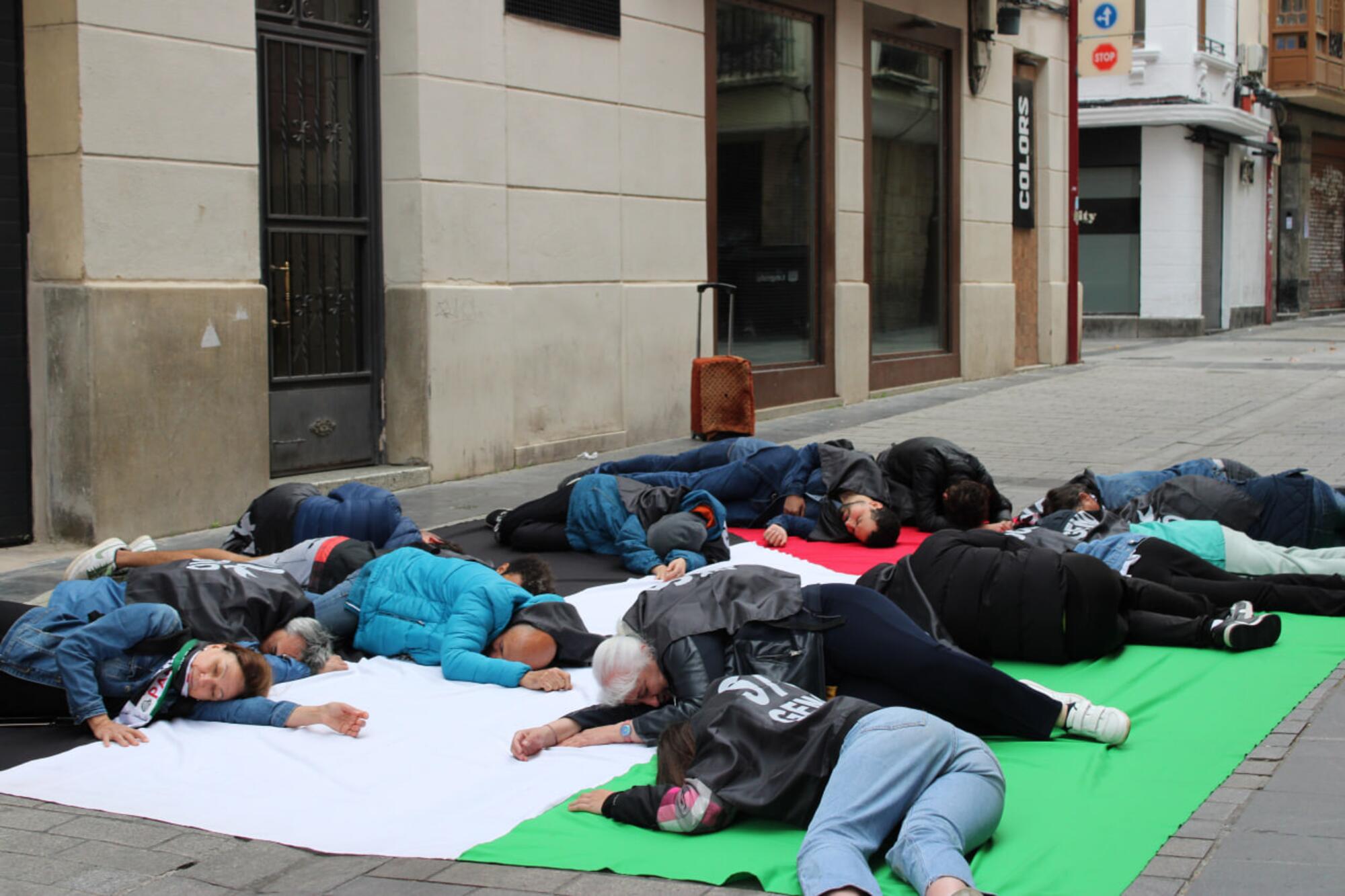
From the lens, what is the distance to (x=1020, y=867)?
156 inches

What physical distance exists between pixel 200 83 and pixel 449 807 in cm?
609

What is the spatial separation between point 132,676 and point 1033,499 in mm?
6277

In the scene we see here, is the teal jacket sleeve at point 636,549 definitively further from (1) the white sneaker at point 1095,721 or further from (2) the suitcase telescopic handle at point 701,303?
(2) the suitcase telescopic handle at point 701,303

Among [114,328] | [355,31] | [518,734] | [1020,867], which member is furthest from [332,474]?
[1020,867]

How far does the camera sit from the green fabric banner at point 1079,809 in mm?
3990

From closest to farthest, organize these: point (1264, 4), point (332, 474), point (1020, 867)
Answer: point (1020, 867) < point (332, 474) < point (1264, 4)

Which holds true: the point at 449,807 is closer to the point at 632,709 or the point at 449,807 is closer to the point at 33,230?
the point at 632,709

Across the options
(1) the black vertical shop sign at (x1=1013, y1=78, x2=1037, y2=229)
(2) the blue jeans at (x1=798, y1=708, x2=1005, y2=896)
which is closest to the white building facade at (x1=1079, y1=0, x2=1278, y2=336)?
(1) the black vertical shop sign at (x1=1013, y1=78, x2=1037, y2=229)

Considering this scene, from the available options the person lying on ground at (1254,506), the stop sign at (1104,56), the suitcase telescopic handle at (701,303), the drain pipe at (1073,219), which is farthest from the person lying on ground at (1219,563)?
the stop sign at (1104,56)

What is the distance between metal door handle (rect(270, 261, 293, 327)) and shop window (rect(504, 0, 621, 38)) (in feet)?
9.21

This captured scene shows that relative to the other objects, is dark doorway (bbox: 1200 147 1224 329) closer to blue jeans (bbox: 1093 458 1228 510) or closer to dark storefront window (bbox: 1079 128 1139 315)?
dark storefront window (bbox: 1079 128 1139 315)

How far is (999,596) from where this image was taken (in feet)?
19.1

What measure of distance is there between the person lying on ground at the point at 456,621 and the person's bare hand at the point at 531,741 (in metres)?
0.70

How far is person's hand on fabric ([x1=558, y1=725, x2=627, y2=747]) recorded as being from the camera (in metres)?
5.10
